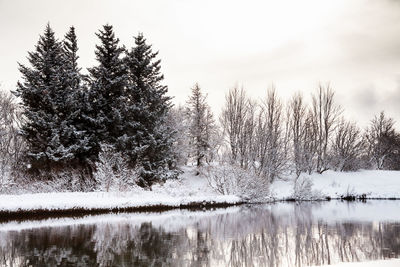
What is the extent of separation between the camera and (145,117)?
101 feet

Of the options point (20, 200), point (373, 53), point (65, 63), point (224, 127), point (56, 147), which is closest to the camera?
point (373, 53)

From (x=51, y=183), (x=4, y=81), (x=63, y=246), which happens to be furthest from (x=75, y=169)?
(x=4, y=81)

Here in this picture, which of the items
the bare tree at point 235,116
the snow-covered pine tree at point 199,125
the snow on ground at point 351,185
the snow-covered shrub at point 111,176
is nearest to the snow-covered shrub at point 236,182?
the snow on ground at point 351,185

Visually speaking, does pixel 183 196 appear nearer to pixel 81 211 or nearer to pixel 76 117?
pixel 81 211

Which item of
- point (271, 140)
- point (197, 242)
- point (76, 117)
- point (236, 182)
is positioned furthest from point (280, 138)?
point (197, 242)

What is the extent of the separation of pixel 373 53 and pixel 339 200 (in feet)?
61.5

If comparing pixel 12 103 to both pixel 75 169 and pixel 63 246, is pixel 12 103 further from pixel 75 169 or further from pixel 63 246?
pixel 63 246

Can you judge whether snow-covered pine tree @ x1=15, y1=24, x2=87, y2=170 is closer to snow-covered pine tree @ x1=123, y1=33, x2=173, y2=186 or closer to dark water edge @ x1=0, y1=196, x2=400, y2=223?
snow-covered pine tree @ x1=123, y1=33, x2=173, y2=186

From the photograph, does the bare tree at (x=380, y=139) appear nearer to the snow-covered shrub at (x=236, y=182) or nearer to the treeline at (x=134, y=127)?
the treeline at (x=134, y=127)

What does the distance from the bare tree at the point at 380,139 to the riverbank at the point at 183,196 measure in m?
10.4

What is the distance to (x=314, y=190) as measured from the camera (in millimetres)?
32531

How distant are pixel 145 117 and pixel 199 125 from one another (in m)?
10.6

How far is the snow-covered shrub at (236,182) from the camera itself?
28969 mm

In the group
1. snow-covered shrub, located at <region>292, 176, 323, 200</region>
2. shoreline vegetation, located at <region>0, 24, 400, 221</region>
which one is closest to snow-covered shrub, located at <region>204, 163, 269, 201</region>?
shoreline vegetation, located at <region>0, 24, 400, 221</region>
